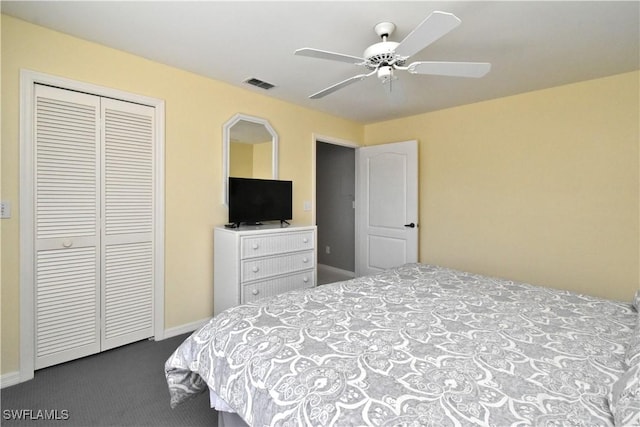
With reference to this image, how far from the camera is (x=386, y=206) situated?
Result: 4031mm

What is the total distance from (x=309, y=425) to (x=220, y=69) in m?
2.65

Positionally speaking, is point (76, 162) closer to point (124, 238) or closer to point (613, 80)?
point (124, 238)

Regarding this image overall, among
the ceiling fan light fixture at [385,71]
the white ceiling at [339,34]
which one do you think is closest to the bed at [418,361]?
the ceiling fan light fixture at [385,71]

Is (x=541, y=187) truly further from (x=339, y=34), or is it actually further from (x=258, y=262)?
(x=258, y=262)

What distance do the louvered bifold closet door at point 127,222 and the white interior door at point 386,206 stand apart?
8.72 ft

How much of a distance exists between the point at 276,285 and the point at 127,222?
1.34 m

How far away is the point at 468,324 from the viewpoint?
4.49ft

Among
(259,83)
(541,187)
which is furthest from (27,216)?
(541,187)

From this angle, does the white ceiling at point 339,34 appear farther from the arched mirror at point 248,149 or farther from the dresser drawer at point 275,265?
the dresser drawer at point 275,265

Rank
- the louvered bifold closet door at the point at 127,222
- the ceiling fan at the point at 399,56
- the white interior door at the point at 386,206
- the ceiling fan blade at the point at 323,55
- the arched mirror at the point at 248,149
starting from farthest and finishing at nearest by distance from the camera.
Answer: the white interior door at the point at 386,206 < the arched mirror at the point at 248,149 < the louvered bifold closet door at the point at 127,222 < the ceiling fan blade at the point at 323,55 < the ceiling fan at the point at 399,56

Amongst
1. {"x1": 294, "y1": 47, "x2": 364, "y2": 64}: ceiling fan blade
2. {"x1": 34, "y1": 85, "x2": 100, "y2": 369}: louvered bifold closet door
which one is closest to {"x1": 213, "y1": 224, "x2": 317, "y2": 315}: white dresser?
{"x1": 34, "y1": 85, "x2": 100, "y2": 369}: louvered bifold closet door

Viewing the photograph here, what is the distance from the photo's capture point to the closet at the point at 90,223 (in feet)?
6.76

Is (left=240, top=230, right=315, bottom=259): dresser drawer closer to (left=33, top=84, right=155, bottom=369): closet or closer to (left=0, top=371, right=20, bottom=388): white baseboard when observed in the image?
(left=33, top=84, right=155, bottom=369): closet

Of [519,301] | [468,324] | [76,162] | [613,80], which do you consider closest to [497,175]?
[613,80]
